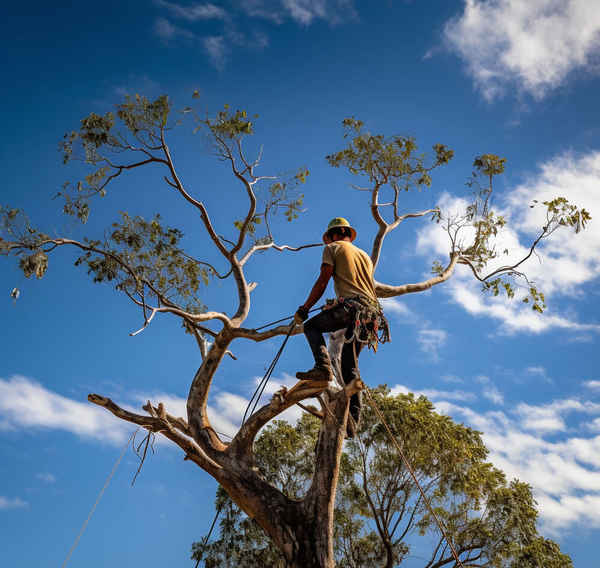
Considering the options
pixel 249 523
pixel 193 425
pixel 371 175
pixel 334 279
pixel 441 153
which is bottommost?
pixel 193 425

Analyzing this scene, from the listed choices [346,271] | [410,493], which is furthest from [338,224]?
[410,493]

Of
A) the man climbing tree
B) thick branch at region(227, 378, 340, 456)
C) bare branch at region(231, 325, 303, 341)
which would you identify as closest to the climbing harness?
the man climbing tree

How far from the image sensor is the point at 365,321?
565 centimetres

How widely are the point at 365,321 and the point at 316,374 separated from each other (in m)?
0.76

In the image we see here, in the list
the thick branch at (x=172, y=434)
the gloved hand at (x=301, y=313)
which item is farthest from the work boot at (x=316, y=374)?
the thick branch at (x=172, y=434)

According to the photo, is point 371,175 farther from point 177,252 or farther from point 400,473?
point 400,473

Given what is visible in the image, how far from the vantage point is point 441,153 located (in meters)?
11.1

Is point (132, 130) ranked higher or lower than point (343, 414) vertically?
higher

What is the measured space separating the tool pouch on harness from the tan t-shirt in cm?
8

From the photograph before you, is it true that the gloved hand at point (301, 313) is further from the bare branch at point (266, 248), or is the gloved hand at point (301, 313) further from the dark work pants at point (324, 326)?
the bare branch at point (266, 248)

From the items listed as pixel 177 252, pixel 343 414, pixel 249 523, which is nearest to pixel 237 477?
pixel 343 414

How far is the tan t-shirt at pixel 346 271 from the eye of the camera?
569 cm

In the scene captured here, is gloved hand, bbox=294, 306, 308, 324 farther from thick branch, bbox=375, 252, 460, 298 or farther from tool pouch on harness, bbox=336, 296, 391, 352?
thick branch, bbox=375, 252, 460, 298

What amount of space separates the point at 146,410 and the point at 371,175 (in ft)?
20.6
